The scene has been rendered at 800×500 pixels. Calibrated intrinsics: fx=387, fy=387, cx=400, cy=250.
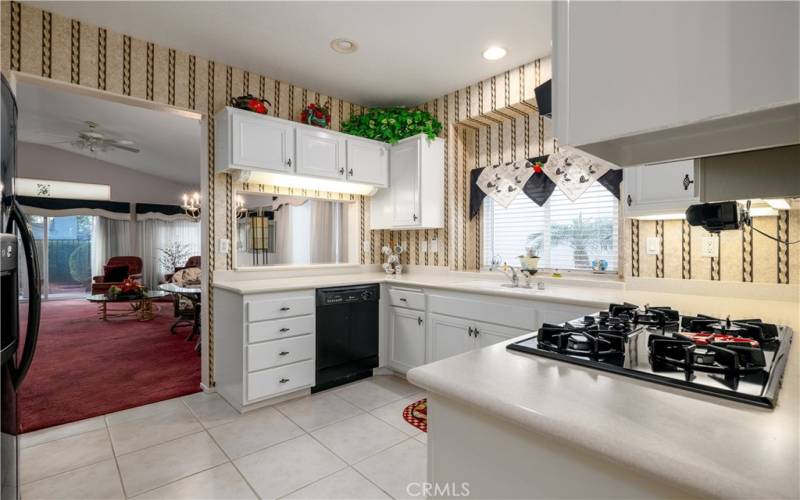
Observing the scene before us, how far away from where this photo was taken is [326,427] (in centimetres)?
247

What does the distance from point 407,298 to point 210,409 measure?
5.45 ft

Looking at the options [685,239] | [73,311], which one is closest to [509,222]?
[685,239]

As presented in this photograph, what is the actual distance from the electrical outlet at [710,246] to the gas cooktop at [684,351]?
3.78 ft

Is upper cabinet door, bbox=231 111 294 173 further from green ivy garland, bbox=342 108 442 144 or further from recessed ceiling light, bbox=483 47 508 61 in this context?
recessed ceiling light, bbox=483 47 508 61

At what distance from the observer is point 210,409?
2.77 metres

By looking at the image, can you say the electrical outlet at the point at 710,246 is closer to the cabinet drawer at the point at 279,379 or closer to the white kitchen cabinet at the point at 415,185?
the white kitchen cabinet at the point at 415,185

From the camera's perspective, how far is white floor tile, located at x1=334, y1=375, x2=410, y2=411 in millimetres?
2824

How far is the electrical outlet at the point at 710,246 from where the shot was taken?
2.23 metres

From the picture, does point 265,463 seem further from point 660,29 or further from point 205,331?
point 660,29

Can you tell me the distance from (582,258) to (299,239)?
2.49 metres

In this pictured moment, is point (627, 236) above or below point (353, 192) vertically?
below

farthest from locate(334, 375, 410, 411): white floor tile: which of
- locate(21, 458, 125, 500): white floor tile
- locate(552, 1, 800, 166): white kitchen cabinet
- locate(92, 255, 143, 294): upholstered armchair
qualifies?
locate(92, 255, 143, 294): upholstered armchair

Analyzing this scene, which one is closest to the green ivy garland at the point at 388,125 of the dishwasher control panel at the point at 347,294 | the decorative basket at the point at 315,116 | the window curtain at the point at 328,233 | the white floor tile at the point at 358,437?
the decorative basket at the point at 315,116

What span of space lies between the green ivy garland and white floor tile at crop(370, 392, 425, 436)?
7.69 ft
